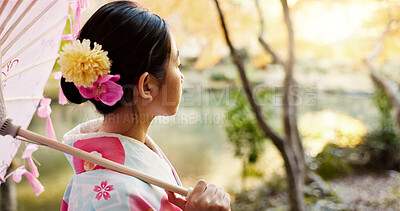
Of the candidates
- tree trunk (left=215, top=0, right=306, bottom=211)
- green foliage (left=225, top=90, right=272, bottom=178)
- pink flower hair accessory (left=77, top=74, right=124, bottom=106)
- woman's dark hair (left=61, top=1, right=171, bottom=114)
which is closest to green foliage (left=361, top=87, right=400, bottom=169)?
green foliage (left=225, top=90, right=272, bottom=178)

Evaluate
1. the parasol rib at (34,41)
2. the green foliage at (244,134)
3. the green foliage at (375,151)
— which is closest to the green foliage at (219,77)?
the green foliage at (375,151)

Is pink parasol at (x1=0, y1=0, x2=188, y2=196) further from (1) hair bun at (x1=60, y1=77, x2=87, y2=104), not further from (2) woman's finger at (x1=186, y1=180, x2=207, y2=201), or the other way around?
(1) hair bun at (x1=60, y1=77, x2=87, y2=104)

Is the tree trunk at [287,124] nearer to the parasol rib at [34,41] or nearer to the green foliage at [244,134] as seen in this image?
the green foliage at [244,134]

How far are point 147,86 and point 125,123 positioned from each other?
0.12 meters

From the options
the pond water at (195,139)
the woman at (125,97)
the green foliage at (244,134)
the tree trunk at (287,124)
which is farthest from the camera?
the pond water at (195,139)

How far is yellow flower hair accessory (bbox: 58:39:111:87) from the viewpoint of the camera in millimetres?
968

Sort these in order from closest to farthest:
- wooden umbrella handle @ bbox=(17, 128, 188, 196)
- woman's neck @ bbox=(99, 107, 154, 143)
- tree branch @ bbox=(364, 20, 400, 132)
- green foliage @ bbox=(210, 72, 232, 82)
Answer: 1. wooden umbrella handle @ bbox=(17, 128, 188, 196)
2. woman's neck @ bbox=(99, 107, 154, 143)
3. tree branch @ bbox=(364, 20, 400, 132)
4. green foliage @ bbox=(210, 72, 232, 82)

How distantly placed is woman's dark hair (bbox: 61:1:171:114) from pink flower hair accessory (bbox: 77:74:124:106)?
5cm

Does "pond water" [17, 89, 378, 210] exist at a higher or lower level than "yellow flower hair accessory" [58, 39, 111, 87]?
lower

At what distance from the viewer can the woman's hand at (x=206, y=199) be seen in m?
0.93

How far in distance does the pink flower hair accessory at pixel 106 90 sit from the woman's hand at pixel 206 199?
0.30m

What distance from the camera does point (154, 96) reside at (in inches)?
42.6

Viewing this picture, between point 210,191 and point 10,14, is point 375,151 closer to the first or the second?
point 210,191

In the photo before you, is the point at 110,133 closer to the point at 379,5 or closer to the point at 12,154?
the point at 12,154
